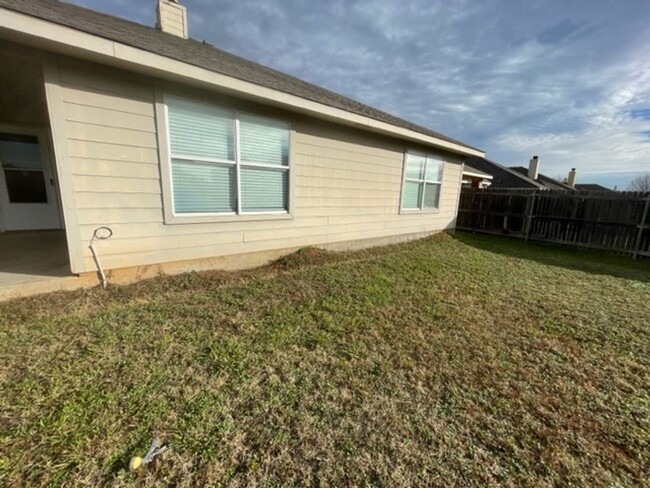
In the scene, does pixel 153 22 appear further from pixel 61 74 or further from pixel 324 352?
pixel 324 352

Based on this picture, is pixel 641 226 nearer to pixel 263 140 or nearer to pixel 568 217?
pixel 568 217

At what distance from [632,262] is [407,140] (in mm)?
6593

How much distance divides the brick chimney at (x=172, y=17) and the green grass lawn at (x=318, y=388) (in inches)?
210

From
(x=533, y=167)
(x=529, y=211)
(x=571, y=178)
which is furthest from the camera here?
(x=571, y=178)

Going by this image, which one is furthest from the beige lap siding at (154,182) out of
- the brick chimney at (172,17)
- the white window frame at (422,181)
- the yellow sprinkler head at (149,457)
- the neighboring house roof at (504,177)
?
the neighboring house roof at (504,177)

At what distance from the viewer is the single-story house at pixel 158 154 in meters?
3.07

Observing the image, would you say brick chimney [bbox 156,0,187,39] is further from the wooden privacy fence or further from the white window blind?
the wooden privacy fence

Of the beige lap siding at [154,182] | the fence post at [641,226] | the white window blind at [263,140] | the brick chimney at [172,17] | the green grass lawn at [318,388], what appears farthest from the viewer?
the fence post at [641,226]

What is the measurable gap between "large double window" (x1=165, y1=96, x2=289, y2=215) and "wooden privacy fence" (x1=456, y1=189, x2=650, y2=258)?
9098mm

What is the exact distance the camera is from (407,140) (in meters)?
6.89

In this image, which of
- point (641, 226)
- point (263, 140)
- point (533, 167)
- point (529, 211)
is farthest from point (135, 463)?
point (533, 167)

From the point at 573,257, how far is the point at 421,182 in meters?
4.46

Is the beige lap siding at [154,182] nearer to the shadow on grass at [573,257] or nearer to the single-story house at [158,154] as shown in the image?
the single-story house at [158,154]

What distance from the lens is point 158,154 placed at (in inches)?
143
